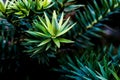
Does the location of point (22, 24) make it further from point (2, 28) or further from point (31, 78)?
point (31, 78)

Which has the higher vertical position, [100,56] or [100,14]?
[100,14]

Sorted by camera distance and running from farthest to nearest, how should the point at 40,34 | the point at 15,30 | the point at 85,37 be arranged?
the point at 85,37
the point at 15,30
the point at 40,34

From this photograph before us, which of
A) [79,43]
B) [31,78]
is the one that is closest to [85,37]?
[79,43]

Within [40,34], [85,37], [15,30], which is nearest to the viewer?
[40,34]

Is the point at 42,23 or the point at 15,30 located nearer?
the point at 42,23

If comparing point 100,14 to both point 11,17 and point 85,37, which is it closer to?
point 85,37

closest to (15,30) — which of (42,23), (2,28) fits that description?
(2,28)
